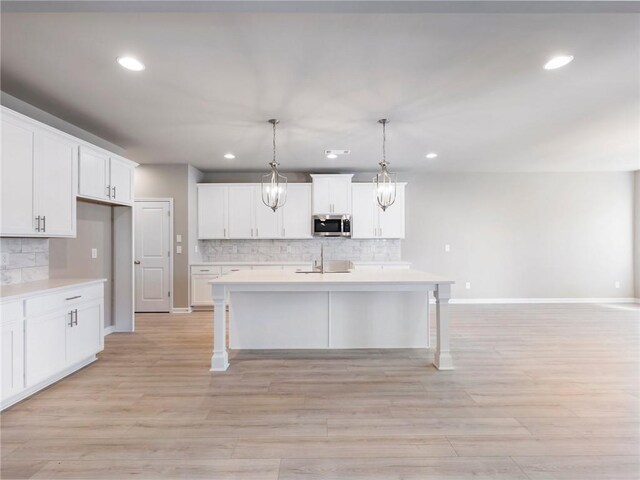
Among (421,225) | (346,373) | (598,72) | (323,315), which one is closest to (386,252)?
(421,225)

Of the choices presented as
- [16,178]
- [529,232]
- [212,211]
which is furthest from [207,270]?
[529,232]

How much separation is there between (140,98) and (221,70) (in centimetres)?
106

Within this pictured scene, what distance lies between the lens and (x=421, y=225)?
663 centimetres

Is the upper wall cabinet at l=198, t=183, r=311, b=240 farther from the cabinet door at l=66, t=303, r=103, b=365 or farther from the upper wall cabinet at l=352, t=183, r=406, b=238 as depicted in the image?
the cabinet door at l=66, t=303, r=103, b=365

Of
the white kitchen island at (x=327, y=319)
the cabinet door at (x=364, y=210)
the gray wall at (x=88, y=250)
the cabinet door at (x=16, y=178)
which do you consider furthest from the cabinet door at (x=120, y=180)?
the cabinet door at (x=364, y=210)

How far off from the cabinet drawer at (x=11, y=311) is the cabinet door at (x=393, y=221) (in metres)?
5.06

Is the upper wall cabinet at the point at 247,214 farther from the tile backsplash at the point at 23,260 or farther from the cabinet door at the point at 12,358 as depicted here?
the cabinet door at the point at 12,358

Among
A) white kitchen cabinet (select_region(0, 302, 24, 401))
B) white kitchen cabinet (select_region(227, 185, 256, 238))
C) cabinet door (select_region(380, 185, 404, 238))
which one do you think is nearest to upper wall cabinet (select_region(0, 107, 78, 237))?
white kitchen cabinet (select_region(0, 302, 24, 401))

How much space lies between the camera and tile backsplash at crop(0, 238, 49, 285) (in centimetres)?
292

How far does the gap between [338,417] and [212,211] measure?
15.6ft

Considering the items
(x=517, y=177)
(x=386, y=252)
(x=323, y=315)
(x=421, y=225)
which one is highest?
(x=517, y=177)

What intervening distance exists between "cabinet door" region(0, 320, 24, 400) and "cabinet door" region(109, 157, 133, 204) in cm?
201

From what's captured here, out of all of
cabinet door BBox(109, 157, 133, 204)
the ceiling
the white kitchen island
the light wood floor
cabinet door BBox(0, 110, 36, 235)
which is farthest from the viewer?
cabinet door BBox(109, 157, 133, 204)

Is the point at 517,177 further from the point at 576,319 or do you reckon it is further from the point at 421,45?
the point at 421,45
